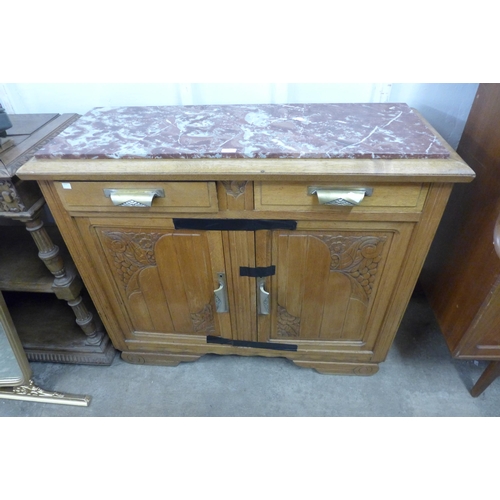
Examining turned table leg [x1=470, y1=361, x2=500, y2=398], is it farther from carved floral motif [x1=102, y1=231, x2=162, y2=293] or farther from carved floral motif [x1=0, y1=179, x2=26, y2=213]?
carved floral motif [x1=0, y1=179, x2=26, y2=213]

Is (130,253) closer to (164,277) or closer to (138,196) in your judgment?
(164,277)

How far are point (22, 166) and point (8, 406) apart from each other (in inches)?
37.1

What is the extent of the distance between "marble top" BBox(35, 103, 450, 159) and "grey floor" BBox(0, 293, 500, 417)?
2.93 feet

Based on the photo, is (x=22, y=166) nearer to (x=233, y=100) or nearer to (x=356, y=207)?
(x=233, y=100)

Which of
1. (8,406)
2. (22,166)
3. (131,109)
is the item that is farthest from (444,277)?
(8,406)

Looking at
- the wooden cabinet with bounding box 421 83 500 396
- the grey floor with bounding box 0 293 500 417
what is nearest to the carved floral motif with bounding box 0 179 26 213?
the grey floor with bounding box 0 293 500 417

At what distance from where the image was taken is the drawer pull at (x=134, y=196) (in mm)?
847

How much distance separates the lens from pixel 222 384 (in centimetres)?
134

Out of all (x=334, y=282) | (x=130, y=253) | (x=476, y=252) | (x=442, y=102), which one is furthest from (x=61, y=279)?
→ (x=442, y=102)

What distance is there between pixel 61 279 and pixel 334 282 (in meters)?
0.88

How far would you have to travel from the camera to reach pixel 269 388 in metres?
1.32

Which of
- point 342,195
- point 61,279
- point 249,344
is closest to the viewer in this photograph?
point 342,195

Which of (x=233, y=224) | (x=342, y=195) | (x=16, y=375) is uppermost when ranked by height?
(x=342, y=195)

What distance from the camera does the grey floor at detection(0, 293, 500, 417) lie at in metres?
1.25
